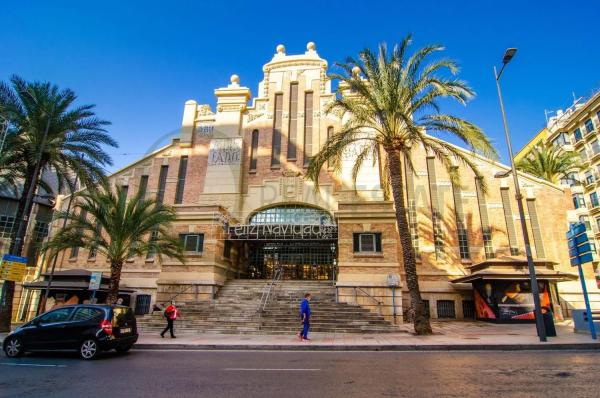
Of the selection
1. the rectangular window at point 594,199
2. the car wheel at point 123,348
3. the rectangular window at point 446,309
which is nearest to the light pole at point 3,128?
the car wheel at point 123,348

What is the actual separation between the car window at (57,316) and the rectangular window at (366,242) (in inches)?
545

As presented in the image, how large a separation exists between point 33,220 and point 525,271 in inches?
1478

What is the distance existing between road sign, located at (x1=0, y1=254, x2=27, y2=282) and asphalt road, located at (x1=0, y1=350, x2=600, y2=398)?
7149 millimetres

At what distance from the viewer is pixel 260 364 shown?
28.0ft

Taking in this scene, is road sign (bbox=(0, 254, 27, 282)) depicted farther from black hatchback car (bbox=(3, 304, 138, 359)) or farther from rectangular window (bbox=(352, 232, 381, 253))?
rectangular window (bbox=(352, 232, 381, 253))

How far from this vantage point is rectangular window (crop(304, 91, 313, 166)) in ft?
88.7

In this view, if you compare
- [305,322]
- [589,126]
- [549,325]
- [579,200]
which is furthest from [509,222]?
[589,126]

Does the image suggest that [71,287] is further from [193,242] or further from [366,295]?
[366,295]

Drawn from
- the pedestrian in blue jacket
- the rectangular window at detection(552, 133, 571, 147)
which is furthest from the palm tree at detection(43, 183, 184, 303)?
the rectangular window at detection(552, 133, 571, 147)

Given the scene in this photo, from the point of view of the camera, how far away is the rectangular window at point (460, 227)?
2425 cm

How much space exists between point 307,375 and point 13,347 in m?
9.00

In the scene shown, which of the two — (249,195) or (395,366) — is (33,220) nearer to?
(249,195)

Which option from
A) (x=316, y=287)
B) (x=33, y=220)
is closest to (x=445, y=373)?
(x=316, y=287)

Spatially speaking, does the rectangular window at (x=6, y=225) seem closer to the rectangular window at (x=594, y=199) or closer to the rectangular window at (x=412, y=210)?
the rectangular window at (x=412, y=210)
